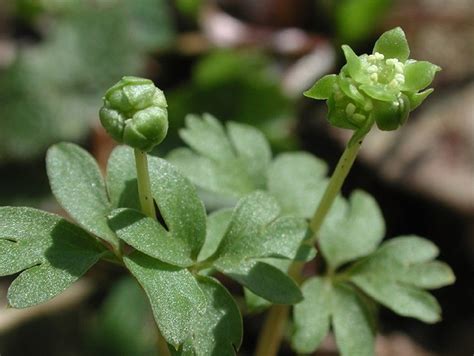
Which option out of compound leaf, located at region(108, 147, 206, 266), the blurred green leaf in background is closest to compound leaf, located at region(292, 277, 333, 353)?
compound leaf, located at region(108, 147, 206, 266)

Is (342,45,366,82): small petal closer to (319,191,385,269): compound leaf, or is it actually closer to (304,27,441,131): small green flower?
(304,27,441,131): small green flower

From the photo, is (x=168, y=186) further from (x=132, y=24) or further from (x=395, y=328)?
(x=132, y=24)

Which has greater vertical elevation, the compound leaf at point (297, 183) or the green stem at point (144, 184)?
the green stem at point (144, 184)

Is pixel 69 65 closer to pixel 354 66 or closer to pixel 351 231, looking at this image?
pixel 351 231

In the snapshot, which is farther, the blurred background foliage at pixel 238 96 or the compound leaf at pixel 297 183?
the blurred background foliage at pixel 238 96

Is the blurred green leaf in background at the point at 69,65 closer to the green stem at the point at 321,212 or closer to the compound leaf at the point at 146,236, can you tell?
the green stem at the point at 321,212

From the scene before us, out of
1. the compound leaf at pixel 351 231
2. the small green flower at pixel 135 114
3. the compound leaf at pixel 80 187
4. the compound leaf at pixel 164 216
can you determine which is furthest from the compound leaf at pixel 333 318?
the small green flower at pixel 135 114

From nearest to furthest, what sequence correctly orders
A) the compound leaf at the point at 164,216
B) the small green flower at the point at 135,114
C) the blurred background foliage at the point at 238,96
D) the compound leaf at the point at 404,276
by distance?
the small green flower at the point at 135,114 < the compound leaf at the point at 164,216 < the compound leaf at the point at 404,276 < the blurred background foliage at the point at 238,96

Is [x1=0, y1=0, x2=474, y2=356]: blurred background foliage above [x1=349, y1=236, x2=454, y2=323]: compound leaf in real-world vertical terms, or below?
below
